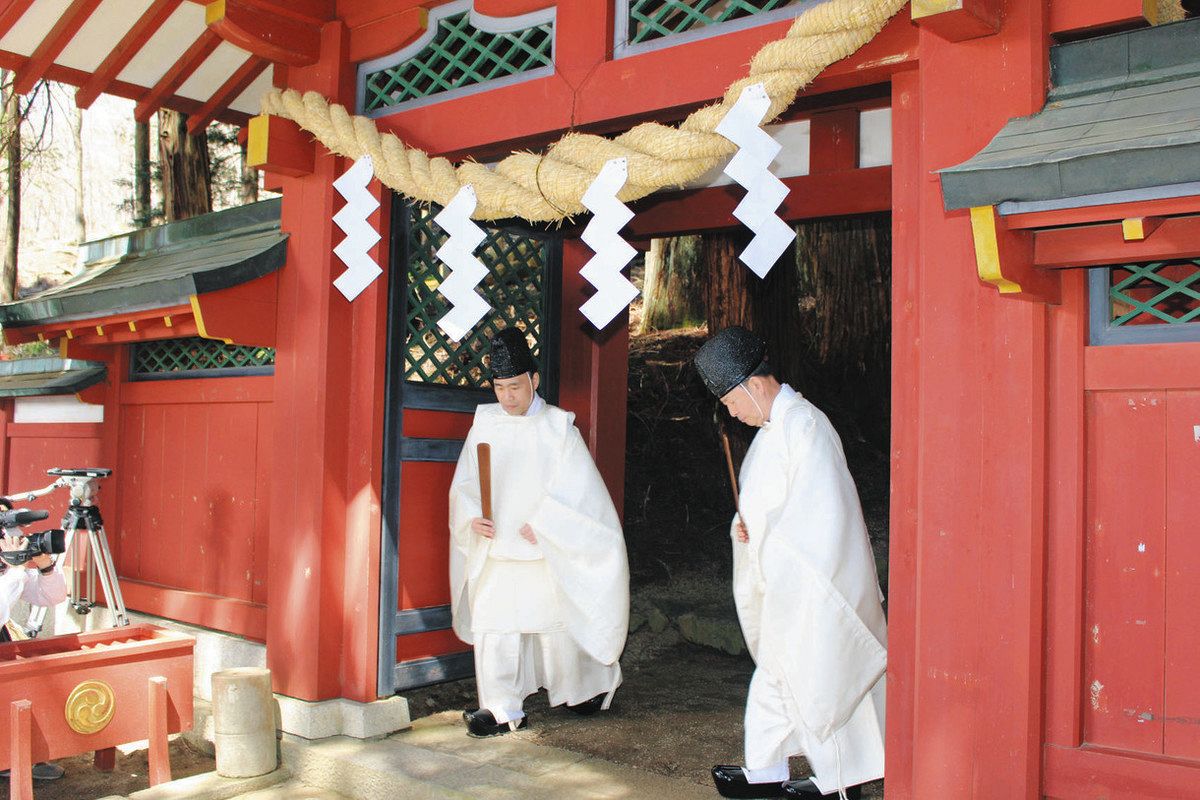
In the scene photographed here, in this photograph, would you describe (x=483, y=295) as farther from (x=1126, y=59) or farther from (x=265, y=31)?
(x=1126, y=59)

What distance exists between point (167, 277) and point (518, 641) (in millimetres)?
2576

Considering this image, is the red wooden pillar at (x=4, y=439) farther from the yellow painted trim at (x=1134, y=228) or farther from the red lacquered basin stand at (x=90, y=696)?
the yellow painted trim at (x=1134, y=228)

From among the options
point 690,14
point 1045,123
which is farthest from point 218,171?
point 1045,123

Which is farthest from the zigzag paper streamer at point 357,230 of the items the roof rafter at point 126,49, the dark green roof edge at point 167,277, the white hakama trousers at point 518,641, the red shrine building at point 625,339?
the roof rafter at point 126,49

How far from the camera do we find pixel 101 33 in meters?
5.83

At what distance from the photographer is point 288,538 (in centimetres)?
496

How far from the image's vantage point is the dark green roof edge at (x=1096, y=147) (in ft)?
7.79

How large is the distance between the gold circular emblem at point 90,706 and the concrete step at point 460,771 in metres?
0.79

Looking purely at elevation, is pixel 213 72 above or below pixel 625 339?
above

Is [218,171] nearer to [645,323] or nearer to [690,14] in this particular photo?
[645,323]

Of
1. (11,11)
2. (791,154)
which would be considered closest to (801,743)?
(791,154)

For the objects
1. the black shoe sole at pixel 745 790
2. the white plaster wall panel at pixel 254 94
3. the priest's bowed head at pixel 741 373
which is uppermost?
the white plaster wall panel at pixel 254 94

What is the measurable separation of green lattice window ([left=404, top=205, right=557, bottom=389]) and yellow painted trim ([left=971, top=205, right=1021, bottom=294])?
119 inches

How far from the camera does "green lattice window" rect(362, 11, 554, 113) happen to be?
4.44 metres
